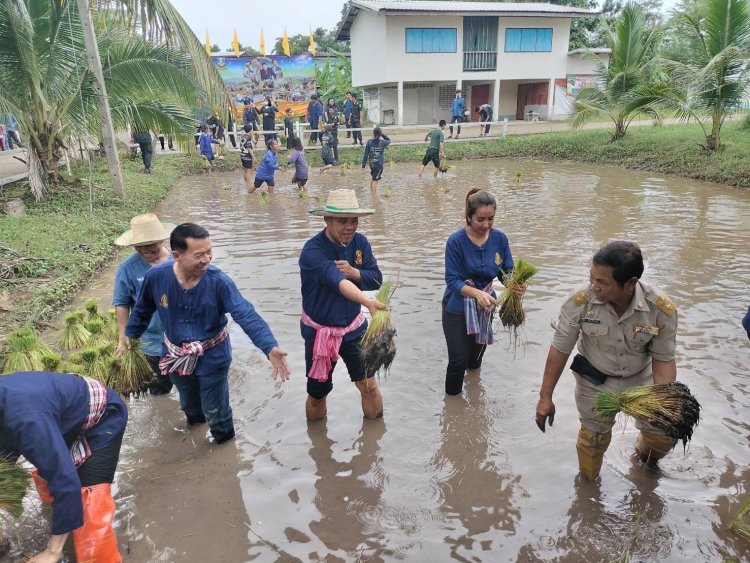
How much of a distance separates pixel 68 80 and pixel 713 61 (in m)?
14.0

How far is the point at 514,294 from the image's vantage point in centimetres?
416

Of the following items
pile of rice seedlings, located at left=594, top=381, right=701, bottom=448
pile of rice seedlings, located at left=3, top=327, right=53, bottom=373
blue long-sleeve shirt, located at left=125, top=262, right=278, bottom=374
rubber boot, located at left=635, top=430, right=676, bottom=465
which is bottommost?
rubber boot, located at left=635, top=430, right=676, bottom=465

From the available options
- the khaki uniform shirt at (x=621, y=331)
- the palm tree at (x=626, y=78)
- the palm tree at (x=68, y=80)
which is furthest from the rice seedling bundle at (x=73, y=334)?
the palm tree at (x=626, y=78)

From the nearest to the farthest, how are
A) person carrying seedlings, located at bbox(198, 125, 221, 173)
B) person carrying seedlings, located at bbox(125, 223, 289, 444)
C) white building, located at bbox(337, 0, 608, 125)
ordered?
person carrying seedlings, located at bbox(125, 223, 289, 444) < person carrying seedlings, located at bbox(198, 125, 221, 173) < white building, located at bbox(337, 0, 608, 125)

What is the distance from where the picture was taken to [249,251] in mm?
9031

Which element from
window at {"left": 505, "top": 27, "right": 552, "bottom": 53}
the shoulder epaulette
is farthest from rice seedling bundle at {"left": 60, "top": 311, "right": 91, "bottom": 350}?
window at {"left": 505, "top": 27, "right": 552, "bottom": 53}

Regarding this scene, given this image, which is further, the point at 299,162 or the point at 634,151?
the point at 634,151

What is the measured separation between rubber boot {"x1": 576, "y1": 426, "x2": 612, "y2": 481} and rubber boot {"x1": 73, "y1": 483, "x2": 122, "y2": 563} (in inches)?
106

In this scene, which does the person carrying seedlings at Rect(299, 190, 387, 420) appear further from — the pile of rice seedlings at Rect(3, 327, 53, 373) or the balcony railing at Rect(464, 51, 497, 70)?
the balcony railing at Rect(464, 51, 497, 70)

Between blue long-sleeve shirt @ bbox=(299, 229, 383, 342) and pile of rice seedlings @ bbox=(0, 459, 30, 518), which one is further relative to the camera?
blue long-sleeve shirt @ bbox=(299, 229, 383, 342)

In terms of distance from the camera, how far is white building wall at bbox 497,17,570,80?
28.1m

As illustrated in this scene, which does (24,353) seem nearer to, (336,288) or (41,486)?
(41,486)

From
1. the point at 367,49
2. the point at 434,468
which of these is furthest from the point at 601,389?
the point at 367,49

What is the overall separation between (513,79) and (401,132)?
7.65m
